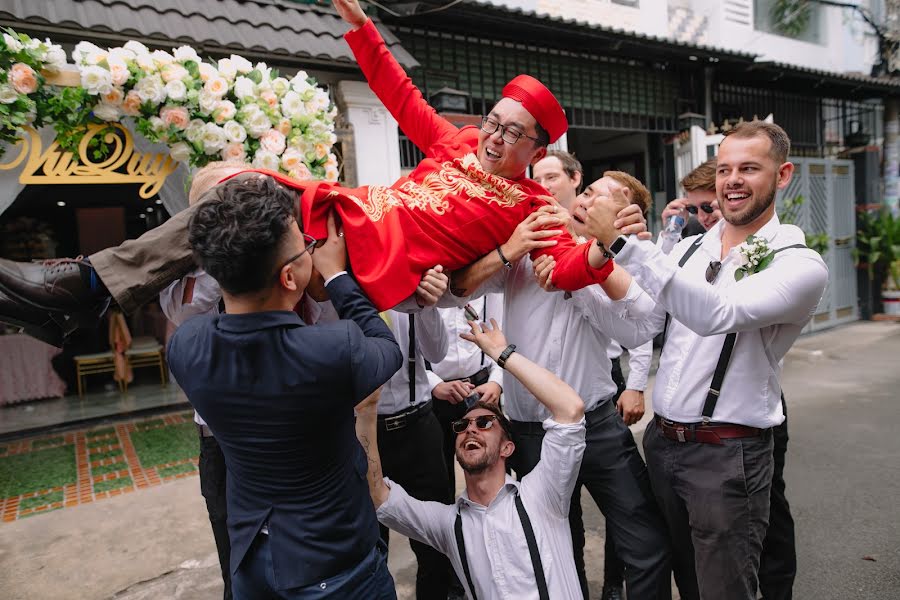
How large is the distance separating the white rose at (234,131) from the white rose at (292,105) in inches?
9.7

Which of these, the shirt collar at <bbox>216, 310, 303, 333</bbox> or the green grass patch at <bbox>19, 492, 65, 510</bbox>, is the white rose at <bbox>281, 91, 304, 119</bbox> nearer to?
the shirt collar at <bbox>216, 310, 303, 333</bbox>

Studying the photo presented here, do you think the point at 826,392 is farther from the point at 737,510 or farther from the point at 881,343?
the point at 737,510

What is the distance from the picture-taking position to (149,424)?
6.79 metres

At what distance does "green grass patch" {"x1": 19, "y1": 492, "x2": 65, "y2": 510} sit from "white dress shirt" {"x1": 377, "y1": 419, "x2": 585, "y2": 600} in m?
3.89

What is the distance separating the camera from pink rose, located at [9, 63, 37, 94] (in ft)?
7.46

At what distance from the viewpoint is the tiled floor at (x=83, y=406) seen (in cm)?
684

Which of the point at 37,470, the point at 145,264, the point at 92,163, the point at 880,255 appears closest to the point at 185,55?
the point at 92,163

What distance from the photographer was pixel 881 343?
9.09m

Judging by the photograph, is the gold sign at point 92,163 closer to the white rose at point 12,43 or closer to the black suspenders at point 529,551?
the white rose at point 12,43

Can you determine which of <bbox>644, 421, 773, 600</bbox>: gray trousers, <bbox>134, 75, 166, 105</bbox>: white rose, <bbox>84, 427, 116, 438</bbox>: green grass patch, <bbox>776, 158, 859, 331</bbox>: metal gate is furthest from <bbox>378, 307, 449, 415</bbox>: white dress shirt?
<bbox>776, 158, 859, 331</bbox>: metal gate

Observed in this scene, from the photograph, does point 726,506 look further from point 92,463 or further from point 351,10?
point 92,463

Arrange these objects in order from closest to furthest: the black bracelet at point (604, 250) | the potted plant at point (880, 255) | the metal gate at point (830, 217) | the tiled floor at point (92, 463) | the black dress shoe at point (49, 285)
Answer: the black dress shoe at point (49, 285), the black bracelet at point (604, 250), the tiled floor at point (92, 463), the metal gate at point (830, 217), the potted plant at point (880, 255)

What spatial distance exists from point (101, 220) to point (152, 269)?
8.79 metres

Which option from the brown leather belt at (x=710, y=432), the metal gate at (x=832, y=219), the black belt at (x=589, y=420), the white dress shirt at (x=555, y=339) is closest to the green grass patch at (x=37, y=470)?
the black belt at (x=589, y=420)
